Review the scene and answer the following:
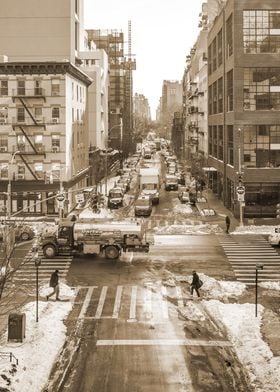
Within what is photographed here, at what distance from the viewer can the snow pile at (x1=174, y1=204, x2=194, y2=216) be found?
64137 millimetres

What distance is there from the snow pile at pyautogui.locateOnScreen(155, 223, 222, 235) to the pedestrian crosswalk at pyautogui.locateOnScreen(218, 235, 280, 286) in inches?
95.3

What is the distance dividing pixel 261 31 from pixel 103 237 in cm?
3091

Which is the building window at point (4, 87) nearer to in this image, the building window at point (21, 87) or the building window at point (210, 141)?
the building window at point (21, 87)

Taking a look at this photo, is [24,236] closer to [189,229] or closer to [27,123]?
[189,229]

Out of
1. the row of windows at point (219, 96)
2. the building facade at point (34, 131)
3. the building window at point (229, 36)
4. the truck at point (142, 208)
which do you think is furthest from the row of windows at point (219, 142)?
the building facade at point (34, 131)

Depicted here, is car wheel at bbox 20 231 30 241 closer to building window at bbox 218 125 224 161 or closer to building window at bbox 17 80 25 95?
building window at bbox 17 80 25 95

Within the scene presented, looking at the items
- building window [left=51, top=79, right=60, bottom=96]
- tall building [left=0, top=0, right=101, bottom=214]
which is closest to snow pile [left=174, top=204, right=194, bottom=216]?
tall building [left=0, top=0, right=101, bottom=214]

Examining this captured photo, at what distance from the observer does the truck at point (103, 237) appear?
40.2 metres

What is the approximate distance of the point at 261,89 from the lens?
59969 millimetres

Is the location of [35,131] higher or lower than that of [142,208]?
higher

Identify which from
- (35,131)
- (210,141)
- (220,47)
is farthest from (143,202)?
(210,141)

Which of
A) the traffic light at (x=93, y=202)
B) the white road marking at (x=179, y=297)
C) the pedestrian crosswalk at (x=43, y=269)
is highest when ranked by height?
the traffic light at (x=93, y=202)

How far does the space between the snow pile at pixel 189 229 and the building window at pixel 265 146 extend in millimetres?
9620

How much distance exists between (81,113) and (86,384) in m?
59.3
